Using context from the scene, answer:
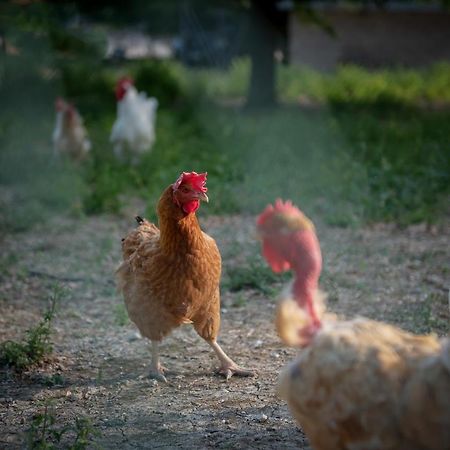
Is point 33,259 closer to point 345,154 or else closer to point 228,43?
point 345,154

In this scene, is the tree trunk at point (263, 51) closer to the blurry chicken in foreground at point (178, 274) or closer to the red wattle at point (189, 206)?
the blurry chicken in foreground at point (178, 274)

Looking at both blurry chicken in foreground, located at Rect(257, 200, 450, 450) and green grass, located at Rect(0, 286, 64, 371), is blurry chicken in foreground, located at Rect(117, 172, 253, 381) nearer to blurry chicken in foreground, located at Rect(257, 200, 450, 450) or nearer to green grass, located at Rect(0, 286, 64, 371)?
green grass, located at Rect(0, 286, 64, 371)

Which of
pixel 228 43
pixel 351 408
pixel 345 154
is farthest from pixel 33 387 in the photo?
pixel 228 43

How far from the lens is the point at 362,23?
2342 centimetres

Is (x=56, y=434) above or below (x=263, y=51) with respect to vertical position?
below


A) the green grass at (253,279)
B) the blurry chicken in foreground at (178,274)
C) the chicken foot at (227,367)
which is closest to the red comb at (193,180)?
the blurry chicken in foreground at (178,274)

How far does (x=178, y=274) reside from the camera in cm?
436

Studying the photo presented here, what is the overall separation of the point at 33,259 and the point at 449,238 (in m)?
3.83

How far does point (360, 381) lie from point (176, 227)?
1.90 metres

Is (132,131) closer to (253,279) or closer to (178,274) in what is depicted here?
(253,279)

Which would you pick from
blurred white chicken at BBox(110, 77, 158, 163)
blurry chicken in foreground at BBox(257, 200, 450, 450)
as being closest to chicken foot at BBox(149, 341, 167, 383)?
blurry chicken in foreground at BBox(257, 200, 450, 450)

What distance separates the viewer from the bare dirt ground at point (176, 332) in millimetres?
4004

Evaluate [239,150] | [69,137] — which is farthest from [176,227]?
[239,150]

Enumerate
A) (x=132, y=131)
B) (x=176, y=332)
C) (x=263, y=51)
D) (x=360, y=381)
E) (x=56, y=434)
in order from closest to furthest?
(x=360, y=381) < (x=56, y=434) < (x=176, y=332) < (x=132, y=131) < (x=263, y=51)
